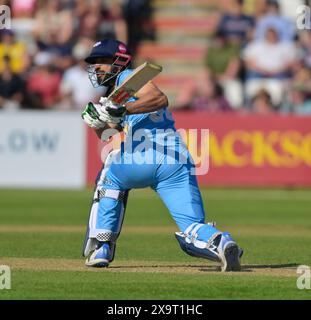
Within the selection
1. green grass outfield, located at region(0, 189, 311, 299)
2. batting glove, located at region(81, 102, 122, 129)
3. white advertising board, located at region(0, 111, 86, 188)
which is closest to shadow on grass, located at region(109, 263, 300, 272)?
green grass outfield, located at region(0, 189, 311, 299)

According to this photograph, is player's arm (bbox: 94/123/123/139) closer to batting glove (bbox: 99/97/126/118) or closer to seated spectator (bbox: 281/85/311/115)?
batting glove (bbox: 99/97/126/118)

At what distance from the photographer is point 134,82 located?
9008 mm

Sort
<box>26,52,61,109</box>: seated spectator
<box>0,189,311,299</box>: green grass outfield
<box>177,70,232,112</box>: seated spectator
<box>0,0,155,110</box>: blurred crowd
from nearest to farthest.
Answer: <box>0,189,311,299</box>: green grass outfield, <box>177,70,232,112</box>: seated spectator, <box>0,0,155,110</box>: blurred crowd, <box>26,52,61,109</box>: seated spectator

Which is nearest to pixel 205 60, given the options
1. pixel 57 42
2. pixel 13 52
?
pixel 57 42

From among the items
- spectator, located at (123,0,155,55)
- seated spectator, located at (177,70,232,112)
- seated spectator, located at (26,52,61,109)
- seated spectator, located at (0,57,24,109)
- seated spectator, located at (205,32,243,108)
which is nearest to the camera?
seated spectator, located at (177,70,232,112)

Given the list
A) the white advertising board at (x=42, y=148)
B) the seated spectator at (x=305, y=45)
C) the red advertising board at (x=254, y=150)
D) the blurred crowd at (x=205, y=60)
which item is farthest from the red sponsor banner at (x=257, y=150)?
the seated spectator at (x=305, y=45)

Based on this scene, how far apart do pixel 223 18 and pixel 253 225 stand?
31.5ft

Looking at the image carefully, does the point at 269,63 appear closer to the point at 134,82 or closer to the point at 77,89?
the point at 77,89

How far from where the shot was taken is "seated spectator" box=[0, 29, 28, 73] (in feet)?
75.9

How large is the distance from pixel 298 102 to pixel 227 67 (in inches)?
73.6

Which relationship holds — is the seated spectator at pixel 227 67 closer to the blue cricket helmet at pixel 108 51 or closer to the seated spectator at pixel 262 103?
the seated spectator at pixel 262 103

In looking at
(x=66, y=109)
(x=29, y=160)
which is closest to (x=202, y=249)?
(x=29, y=160)

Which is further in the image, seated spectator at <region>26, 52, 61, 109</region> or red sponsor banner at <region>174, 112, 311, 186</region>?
seated spectator at <region>26, 52, 61, 109</region>
